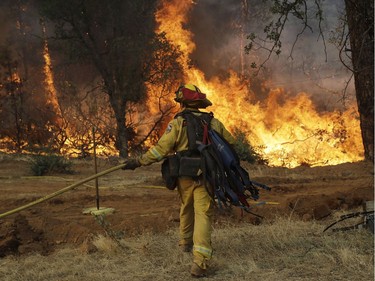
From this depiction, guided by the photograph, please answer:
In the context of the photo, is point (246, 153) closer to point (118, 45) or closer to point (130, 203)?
point (118, 45)

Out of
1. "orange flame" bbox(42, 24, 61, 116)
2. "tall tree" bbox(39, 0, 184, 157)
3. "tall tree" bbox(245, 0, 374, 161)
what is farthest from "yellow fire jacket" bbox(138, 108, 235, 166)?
"orange flame" bbox(42, 24, 61, 116)

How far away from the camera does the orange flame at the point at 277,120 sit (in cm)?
1852

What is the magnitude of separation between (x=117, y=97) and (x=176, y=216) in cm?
1475

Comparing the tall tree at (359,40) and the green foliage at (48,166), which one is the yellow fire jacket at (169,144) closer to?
the tall tree at (359,40)

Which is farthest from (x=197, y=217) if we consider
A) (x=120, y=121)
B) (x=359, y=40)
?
(x=120, y=121)

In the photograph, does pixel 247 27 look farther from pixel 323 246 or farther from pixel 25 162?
pixel 323 246

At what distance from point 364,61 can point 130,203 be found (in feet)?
19.2

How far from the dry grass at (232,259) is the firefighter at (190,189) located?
0.20 metres

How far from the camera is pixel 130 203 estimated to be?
28.0 feet

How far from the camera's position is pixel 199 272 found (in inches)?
174

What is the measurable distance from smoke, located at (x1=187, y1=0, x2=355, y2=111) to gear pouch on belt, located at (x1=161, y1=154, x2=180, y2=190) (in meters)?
18.1

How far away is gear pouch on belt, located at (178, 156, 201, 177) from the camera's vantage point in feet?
15.4

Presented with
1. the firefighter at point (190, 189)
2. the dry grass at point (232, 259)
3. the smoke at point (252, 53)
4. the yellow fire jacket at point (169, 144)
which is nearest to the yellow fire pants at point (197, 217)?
the firefighter at point (190, 189)

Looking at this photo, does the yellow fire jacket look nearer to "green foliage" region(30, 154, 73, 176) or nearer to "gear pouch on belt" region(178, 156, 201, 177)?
"gear pouch on belt" region(178, 156, 201, 177)
